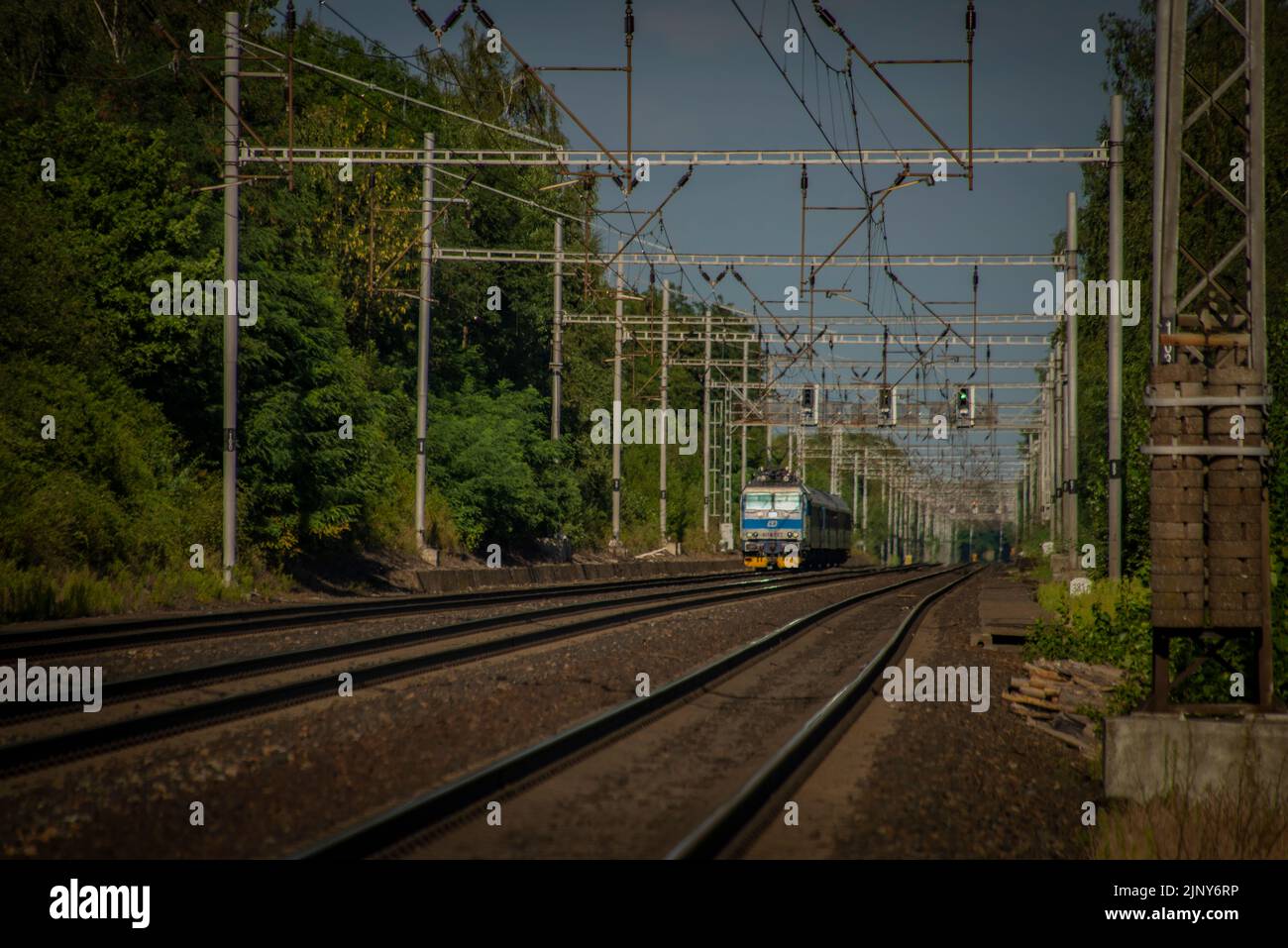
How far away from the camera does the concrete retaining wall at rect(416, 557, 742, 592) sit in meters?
32.5

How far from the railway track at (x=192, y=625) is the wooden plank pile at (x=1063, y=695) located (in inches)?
412

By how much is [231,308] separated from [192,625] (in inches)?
325

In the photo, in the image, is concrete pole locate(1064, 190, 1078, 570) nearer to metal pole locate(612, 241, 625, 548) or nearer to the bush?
the bush

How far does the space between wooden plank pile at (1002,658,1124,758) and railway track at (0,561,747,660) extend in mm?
10463

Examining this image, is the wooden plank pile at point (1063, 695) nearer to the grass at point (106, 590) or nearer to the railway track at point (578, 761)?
the railway track at point (578, 761)

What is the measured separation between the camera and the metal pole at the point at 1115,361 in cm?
2253

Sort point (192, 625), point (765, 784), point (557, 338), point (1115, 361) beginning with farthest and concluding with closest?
point (557, 338) < point (1115, 361) < point (192, 625) < point (765, 784)

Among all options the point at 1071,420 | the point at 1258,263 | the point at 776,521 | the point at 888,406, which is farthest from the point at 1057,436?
the point at 1258,263

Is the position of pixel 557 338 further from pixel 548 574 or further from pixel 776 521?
pixel 776 521

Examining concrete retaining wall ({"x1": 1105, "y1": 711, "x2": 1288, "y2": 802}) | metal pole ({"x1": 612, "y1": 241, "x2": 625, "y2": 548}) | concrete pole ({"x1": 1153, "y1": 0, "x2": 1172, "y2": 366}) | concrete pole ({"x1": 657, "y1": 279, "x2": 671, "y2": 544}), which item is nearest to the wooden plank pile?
concrete retaining wall ({"x1": 1105, "y1": 711, "x2": 1288, "y2": 802})

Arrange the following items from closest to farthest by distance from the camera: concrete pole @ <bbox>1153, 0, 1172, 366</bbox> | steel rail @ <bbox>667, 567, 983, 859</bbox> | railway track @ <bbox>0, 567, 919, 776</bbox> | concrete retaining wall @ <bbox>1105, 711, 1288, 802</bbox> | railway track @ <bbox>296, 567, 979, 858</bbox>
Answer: railway track @ <bbox>296, 567, 979, 858</bbox>
steel rail @ <bbox>667, 567, 983, 859</bbox>
railway track @ <bbox>0, 567, 919, 776</bbox>
concrete retaining wall @ <bbox>1105, 711, 1288, 802</bbox>
concrete pole @ <bbox>1153, 0, 1172, 366</bbox>

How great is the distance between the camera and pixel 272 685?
13227 millimetres

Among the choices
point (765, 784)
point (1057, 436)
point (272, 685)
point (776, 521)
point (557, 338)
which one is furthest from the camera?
point (776, 521)

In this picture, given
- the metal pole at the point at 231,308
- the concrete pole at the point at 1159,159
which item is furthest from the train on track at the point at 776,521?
the concrete pole at the point at 1159,159
